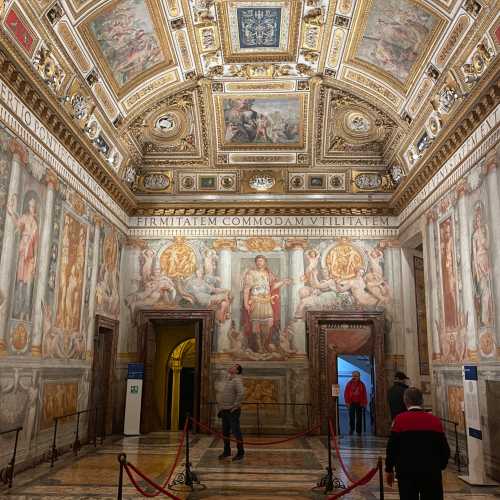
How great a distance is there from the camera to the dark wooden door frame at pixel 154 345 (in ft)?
54.5

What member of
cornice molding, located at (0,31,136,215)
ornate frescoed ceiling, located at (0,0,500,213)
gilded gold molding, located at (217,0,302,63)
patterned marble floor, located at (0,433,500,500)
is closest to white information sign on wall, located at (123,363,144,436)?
patterned marble floor, located at (0,433,500,500)

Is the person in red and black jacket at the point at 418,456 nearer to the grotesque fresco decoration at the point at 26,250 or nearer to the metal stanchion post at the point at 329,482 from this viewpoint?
the metal stanchion post at the point at 329,482

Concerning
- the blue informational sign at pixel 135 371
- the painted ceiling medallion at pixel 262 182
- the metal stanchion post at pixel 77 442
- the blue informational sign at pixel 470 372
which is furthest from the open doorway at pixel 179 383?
the blue informational sign at pixel 470 372

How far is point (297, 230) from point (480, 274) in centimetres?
762

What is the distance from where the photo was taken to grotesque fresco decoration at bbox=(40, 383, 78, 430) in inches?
450

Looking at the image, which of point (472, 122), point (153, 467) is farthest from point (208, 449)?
point (472, 122)

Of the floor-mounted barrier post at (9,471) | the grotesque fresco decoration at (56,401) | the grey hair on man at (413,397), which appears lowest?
the floor-mounted barrier post at (9,471)

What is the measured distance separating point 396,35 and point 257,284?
8.44 meters

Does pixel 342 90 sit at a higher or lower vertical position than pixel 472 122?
higher

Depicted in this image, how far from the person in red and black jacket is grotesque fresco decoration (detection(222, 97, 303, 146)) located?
12.3 m

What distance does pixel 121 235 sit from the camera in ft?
57.0

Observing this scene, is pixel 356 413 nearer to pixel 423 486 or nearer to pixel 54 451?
pixel 54 451

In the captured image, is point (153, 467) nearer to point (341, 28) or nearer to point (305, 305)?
point (305, 305)

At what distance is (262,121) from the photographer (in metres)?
17.1
